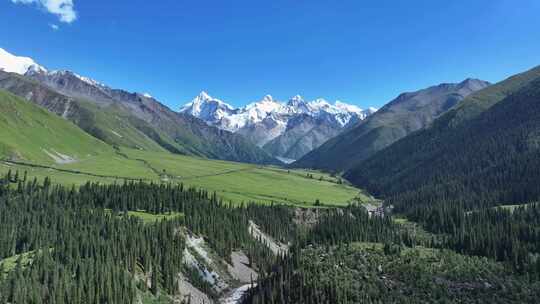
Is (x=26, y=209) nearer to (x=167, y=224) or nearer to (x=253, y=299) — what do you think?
(x=167, y=224)

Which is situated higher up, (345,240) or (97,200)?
(97,200)

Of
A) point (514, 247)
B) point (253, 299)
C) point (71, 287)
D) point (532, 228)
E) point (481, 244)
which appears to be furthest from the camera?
point (532, 228)

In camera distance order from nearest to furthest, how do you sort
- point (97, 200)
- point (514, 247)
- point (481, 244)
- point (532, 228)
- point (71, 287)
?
point (71, 287) < point (514, 247) < point (481, 244) < point (532, 228) < point (97, 200)

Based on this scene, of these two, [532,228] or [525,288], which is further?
[532,228]

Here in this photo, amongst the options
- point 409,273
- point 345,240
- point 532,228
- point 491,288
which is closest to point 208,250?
point 345,240

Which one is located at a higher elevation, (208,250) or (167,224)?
(167,224)

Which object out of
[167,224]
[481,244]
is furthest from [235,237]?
[481,244]

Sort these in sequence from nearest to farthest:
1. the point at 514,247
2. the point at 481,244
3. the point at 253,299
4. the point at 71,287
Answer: the point at 71,287, the point at 253,299, the point at 514,247, the point at 481,244

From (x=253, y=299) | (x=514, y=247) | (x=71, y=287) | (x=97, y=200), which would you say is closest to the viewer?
(x=71, y=287)

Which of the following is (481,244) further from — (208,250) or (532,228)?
(208,250)

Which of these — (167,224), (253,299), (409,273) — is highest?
(167,224)
